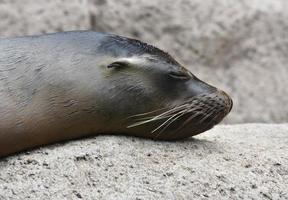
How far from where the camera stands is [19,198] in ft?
8.29

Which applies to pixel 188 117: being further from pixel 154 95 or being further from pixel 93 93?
pixel 93 93

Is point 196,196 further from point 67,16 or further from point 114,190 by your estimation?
point 67,16

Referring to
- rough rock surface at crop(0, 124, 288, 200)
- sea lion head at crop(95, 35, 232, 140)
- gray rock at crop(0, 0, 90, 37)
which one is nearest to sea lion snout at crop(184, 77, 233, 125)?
sea lion head at crop(95, 35, 232, 140)

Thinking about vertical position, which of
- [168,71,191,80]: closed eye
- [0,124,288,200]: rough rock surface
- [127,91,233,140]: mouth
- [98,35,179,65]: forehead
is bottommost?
[0,124,288,200]: rough rock surface

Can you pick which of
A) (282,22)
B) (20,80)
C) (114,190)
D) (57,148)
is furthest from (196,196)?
(282,22)

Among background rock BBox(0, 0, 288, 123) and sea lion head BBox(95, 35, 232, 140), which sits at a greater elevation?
sea lion head BBox(95, 35, 232, 140)

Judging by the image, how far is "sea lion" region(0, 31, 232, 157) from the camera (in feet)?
9.15

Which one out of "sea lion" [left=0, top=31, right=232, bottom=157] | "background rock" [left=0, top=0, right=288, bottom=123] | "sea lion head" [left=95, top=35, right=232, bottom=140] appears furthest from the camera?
"background rock" [left=0, top=0, right=288, bottom=123]

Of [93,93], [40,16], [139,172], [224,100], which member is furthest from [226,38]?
[139,172]

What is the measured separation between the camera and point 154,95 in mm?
3027

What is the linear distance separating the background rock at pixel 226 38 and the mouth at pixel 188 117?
2142 millimetres

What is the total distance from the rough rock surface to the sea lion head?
0.08m

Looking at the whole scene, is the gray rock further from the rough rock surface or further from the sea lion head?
the rough rock surface

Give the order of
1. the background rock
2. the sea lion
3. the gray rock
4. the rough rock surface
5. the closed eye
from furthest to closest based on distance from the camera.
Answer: the background rock, the gray rock, the closed eye, the sea lion, the rough rock surface
